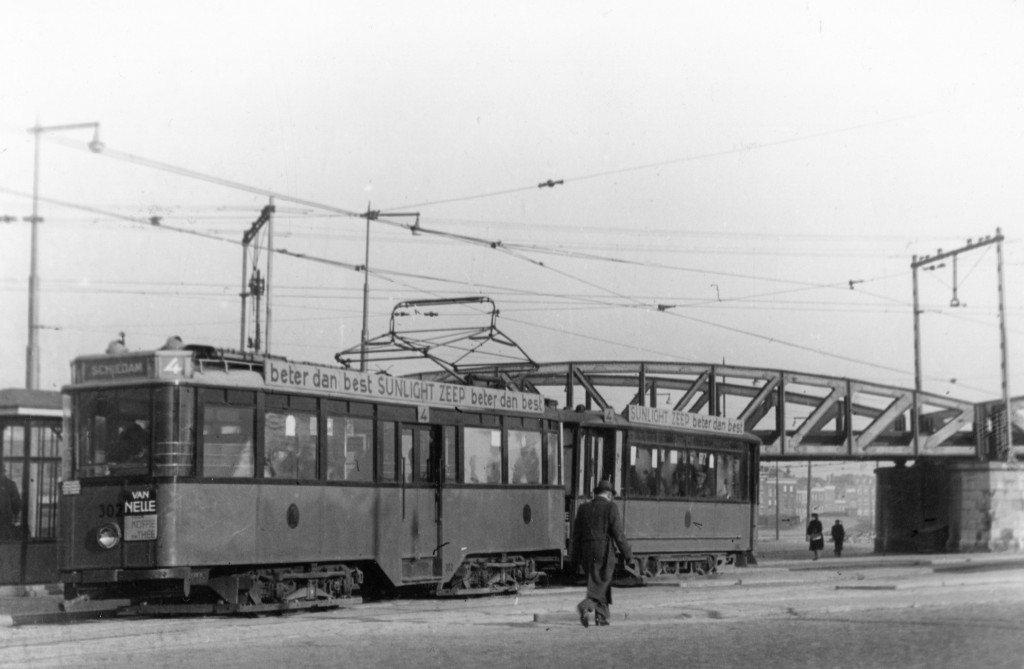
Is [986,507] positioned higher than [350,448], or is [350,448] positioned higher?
[350,448]

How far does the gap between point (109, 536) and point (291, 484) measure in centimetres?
203

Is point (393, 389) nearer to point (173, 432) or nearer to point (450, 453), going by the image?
point (450, 453)

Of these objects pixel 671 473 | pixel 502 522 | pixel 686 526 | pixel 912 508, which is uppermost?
pixel 671 473

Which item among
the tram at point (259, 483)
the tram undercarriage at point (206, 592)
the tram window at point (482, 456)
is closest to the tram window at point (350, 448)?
the tram at point (259, 483)

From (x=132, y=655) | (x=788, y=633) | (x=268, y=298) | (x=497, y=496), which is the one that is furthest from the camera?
(x=268, y=298)

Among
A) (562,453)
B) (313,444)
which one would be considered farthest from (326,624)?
(562,453)

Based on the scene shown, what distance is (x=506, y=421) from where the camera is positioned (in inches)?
730

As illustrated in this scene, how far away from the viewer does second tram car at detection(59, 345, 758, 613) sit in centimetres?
1361

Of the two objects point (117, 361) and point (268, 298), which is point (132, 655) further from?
point (268, 298)

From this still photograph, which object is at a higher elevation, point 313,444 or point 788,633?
point 313,444

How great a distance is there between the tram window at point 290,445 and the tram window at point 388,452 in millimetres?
1283

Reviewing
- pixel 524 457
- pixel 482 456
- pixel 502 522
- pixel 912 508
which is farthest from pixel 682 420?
pixel 912 508

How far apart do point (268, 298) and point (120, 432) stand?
12.8m

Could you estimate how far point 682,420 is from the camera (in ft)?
78.5
